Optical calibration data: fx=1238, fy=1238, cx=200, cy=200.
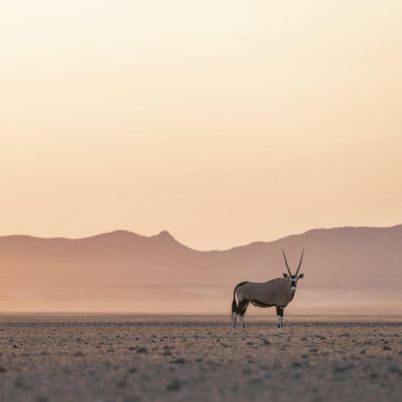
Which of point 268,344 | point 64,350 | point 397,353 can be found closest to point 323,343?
point 268,344

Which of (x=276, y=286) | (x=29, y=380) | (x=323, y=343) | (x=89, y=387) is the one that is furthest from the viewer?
(x=276, y=286)

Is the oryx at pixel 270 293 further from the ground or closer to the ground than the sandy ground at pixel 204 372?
further from the ground

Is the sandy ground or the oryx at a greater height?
the oryx

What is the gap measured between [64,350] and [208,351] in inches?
194

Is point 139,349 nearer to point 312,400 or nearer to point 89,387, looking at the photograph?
point 89,387

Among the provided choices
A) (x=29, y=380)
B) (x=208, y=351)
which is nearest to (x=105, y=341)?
(x=208, y=351)

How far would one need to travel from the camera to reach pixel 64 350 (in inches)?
1511

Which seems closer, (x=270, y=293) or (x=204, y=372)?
(x=204, y=372)

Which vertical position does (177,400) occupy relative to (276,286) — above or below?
below

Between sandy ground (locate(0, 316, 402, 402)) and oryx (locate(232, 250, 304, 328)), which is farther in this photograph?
oryx (locate(232, 250, 304, 328))

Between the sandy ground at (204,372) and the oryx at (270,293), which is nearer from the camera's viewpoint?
the sandy ground at (204,372)

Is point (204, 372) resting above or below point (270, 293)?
below

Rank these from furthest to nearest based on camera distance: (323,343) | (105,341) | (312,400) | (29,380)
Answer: (105,341)
(323,343)
(29,380)
(312,400)

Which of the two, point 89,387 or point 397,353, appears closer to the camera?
point 89,387
